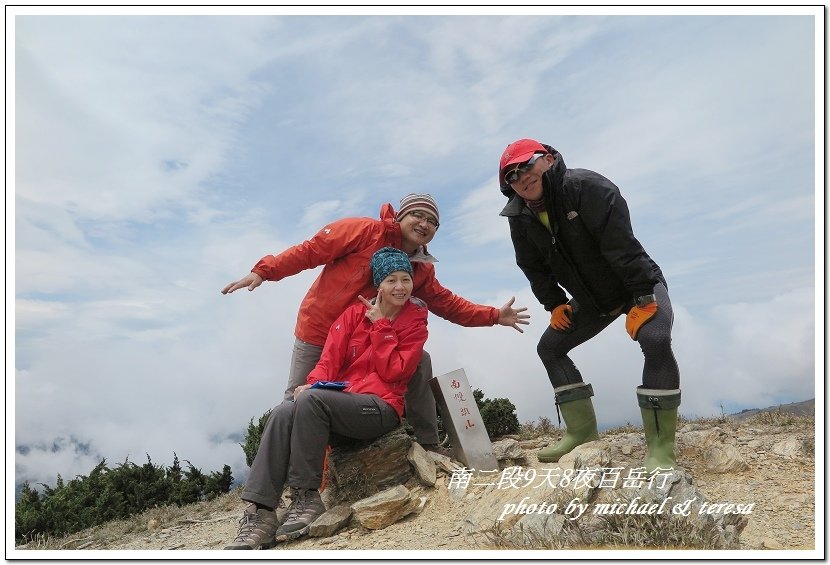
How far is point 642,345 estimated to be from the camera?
5285 millimetres

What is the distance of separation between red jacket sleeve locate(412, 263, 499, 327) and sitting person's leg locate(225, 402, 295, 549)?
2.01m

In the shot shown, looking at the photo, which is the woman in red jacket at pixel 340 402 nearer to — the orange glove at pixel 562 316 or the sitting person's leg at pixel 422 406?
the sitting person's leg at pixel 422 406

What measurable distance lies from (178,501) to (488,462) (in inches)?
184

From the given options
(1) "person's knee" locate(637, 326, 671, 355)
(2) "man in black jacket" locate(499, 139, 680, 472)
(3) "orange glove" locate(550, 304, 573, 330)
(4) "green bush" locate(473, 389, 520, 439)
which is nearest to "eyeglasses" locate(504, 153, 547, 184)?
(2) "man in black jacket" locate(499, 139, 680, 472)

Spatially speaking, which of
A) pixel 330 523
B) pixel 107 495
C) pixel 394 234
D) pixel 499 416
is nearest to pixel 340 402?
pixel 330 523

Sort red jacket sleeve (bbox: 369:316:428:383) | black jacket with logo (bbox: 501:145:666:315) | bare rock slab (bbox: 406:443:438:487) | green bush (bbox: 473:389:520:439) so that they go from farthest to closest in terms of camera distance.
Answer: green bush (bbox: 473:389:520:439)
bare rock slab (bbox: 406:443:438:487)
red jacket sleeve (bbox: 369:316:428:383)
black jacket with logo (bbox: 501:145:666:315)

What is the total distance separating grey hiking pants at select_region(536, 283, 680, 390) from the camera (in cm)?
522

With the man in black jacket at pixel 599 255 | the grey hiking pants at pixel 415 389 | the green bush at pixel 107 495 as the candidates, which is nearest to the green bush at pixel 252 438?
the green bush at pixel 107 495

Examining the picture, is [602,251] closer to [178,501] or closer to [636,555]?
[636,555]

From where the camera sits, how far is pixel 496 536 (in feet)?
14.3

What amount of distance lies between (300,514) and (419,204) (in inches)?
112

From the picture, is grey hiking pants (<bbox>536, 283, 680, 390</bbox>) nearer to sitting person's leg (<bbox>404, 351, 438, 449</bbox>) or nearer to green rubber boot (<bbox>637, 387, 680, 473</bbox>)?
green rubber boot (<bbox>637, 387, 680, 473</bbox>)
